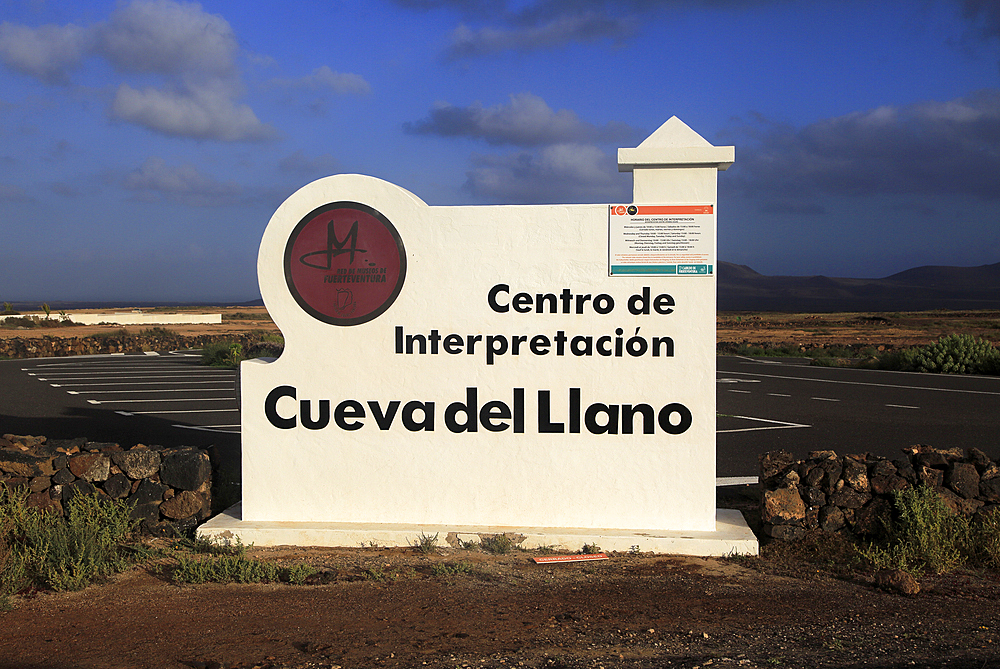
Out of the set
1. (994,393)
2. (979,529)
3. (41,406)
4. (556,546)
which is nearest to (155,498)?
(556,546)

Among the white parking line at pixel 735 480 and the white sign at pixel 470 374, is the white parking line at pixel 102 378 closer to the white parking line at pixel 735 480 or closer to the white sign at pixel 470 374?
the white sign at pixel 470 374

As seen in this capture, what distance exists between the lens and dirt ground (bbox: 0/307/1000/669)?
174 inches

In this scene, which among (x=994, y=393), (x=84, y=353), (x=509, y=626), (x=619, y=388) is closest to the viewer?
(x=509, y=626)

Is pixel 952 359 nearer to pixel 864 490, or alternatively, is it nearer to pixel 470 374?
pixel 864 490

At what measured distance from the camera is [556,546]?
6531mm

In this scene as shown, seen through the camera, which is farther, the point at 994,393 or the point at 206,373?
the point at 206,373

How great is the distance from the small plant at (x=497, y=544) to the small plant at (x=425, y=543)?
1.29 feet

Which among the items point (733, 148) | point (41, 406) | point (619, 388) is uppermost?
point (733, 148)

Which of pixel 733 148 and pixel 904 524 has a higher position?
pixel 733 148

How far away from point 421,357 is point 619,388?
68.7 inches

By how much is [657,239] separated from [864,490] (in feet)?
8.91

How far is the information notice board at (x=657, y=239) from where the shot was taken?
669 cm

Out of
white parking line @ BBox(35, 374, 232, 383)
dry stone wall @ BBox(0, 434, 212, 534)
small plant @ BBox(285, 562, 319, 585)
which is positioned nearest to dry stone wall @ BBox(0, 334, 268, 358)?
white parking line @ BBox(35, 374, 232, 383)

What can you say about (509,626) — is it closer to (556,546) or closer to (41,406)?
(556,546)
